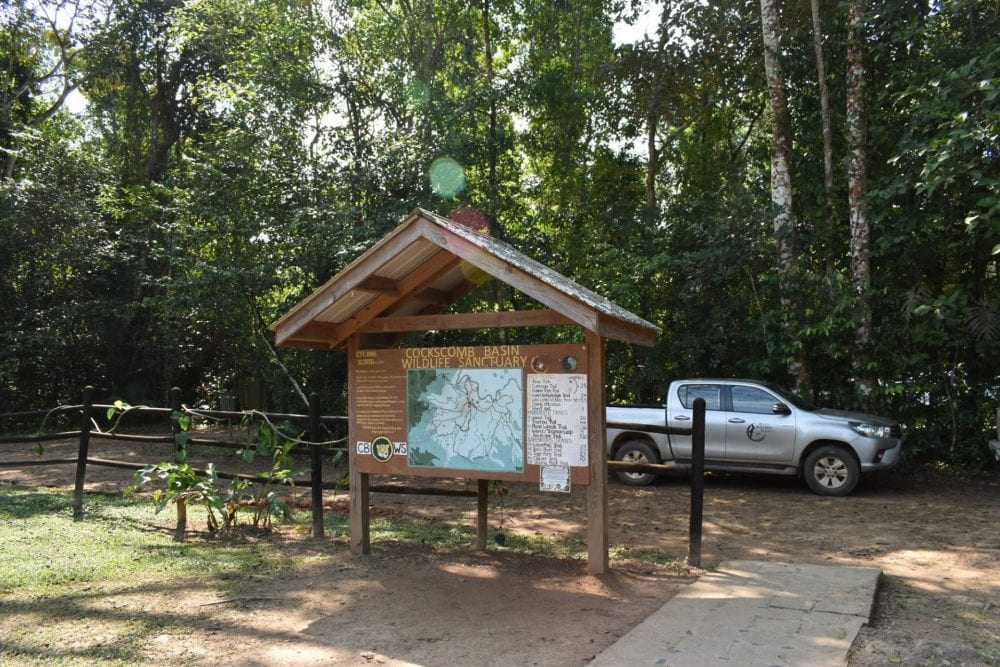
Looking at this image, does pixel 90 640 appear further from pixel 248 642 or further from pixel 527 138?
pixel 527 138

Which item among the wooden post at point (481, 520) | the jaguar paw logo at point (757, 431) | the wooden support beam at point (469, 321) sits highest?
the wooden support beam at point (469, 321)

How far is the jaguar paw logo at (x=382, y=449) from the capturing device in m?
6.70

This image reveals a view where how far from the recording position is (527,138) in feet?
57.1

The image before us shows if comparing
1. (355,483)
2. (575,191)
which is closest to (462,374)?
(355,483)

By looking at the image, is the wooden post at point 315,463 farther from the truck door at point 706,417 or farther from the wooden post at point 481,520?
the truck door at point 706,417

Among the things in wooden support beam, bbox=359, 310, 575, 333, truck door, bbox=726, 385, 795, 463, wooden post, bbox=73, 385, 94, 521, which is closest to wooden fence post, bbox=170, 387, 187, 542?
wooden post, bbox=73, 385, 94, 521

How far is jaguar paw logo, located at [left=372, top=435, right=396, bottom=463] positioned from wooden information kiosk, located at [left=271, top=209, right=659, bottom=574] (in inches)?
0.4

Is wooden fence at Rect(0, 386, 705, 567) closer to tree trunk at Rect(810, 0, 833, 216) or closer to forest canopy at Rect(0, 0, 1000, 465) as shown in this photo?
forest canopy at Rect(0, 0, 1000, 465)

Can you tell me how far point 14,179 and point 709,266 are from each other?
1765 cm

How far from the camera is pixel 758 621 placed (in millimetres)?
4926

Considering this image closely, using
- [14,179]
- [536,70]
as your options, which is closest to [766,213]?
[536,70]

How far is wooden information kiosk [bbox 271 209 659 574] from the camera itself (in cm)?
595

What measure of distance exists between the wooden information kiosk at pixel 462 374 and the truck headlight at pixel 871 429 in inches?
220

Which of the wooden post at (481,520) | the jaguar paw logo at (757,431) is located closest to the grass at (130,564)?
the wooden post at (481,520)
